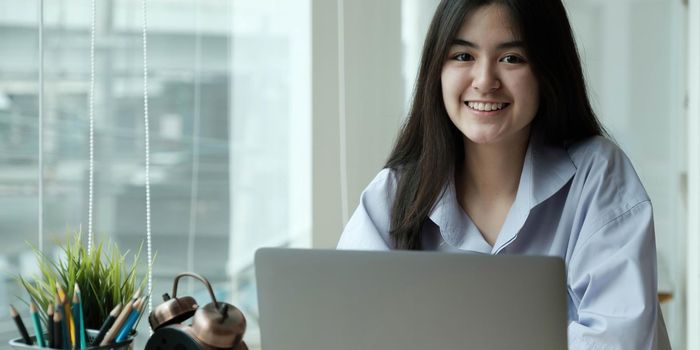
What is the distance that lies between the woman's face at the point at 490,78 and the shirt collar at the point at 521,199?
7 cm

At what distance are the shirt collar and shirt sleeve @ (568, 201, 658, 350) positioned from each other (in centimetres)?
15

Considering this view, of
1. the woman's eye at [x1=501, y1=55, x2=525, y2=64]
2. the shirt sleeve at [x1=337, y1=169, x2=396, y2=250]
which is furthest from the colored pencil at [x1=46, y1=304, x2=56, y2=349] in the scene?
the woman's eye at [x1=501, y1=55, x2=525, y2=64]

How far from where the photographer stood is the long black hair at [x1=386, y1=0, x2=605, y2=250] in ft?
4.91

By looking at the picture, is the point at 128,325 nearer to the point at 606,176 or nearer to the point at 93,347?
the point at 93,347

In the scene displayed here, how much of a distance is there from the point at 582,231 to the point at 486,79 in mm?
295

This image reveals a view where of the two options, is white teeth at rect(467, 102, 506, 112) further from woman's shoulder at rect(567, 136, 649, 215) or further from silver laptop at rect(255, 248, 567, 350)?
silver laptop at rect(255, 248, 567, 350)

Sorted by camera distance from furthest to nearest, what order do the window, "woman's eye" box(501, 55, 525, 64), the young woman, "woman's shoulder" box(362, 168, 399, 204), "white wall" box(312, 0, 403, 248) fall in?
the window, "white wall" box(312, 0, 403, 248), "woman's shoulder" box(362, 168, 399, 204), "woman's eye" box(501, 55, 525, 64), the young woman

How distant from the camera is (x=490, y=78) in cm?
148

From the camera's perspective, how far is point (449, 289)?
0.96 metres

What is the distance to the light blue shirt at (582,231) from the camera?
1.25 meters

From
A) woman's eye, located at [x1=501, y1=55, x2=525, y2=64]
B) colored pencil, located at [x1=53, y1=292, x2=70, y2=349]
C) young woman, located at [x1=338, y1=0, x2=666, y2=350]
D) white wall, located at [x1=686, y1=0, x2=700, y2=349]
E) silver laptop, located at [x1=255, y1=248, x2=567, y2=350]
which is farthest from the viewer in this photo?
white wall, located at [x1=686, y1=0, x2=700, y2=349]

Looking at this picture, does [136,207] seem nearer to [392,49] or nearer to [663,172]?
[392,49]

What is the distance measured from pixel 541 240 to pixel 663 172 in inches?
77.1

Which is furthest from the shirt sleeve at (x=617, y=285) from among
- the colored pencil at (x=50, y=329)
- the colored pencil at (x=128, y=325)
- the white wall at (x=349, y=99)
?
the white wall at (x=349, y=99)
